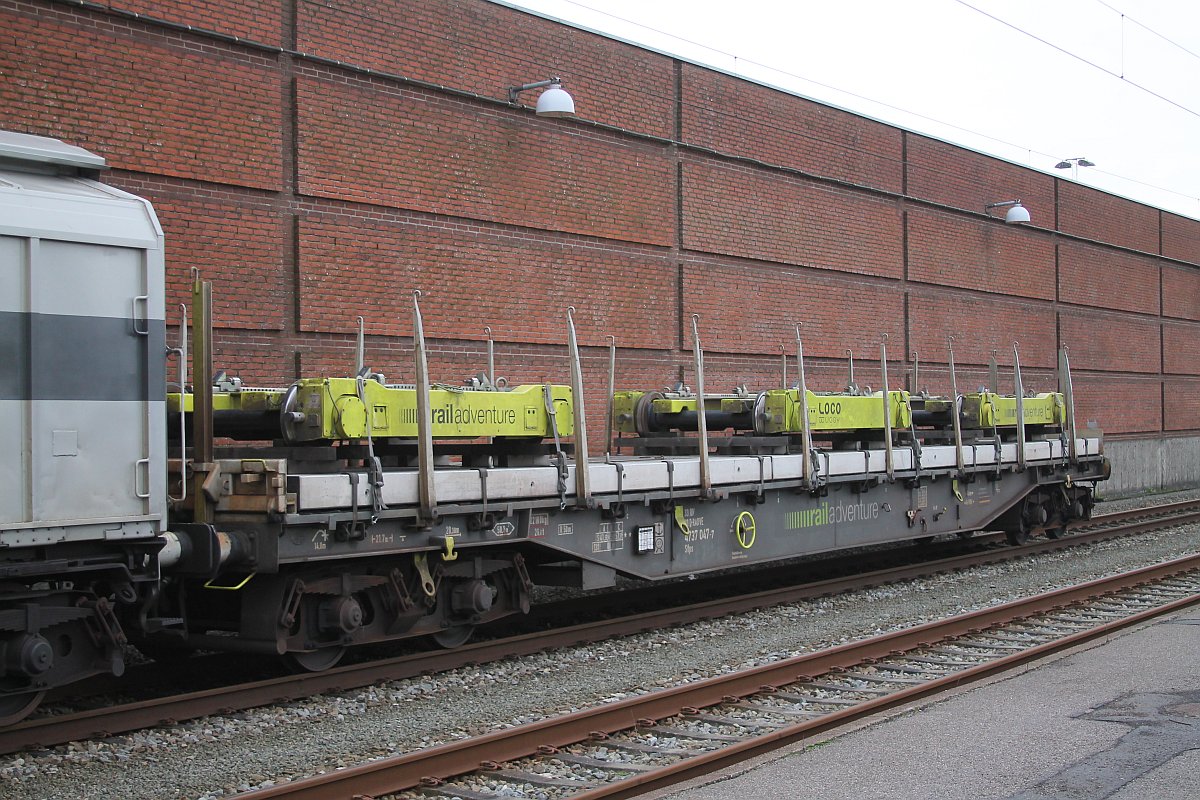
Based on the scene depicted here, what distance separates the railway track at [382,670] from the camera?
741 cm

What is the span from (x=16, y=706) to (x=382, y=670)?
2.81 meters

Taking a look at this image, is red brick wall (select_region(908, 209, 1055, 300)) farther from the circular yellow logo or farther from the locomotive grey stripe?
the locomotive grey stripe

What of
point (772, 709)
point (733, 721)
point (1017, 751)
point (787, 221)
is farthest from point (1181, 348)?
point (1017, 751)

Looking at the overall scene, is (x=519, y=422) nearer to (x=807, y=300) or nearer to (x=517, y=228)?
(x=517, y=228)

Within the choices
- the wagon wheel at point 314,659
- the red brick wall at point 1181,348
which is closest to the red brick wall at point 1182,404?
Answer: the red brick wall at point 1181,348

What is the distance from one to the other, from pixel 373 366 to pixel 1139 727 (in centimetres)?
1008

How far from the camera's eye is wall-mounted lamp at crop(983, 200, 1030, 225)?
2684 cm

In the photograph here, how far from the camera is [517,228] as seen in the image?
1695cm

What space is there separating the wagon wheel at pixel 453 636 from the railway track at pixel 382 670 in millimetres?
111

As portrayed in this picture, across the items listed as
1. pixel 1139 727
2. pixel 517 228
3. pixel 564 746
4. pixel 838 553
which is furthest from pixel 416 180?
pixel 1139 727

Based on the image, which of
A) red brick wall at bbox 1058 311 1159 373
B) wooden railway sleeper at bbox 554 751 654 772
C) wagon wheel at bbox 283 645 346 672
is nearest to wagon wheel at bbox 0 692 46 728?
wagon wheel at bbox 283 645 346 672

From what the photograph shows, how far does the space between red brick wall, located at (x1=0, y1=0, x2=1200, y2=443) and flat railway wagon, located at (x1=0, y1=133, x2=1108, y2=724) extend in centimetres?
211

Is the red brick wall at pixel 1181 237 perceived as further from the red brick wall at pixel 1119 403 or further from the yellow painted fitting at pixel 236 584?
the yellow painted fitting at pixel 236 584

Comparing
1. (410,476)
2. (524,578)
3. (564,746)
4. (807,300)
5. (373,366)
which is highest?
(807,300)
